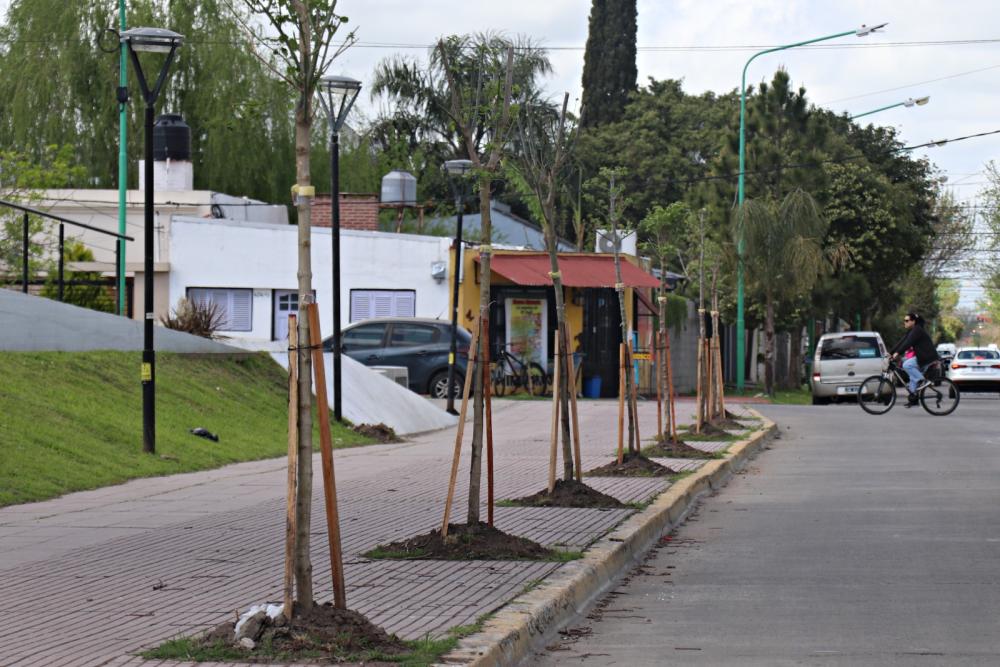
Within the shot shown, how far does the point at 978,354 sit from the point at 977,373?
1.34 metres

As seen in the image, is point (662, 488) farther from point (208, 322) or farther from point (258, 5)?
point (208, 322)

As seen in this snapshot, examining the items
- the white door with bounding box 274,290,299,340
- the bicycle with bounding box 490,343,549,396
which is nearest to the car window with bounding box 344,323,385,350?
the bicycle with bounding box 490,343,549,396

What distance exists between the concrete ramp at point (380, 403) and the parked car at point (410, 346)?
572 centimetres

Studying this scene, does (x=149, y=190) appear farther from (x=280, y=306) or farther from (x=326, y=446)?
(x=280, y=306)

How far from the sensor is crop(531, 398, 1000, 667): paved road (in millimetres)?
6910

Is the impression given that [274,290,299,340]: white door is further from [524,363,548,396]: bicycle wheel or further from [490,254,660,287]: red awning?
[524,363,548,396]: bicycle wheel

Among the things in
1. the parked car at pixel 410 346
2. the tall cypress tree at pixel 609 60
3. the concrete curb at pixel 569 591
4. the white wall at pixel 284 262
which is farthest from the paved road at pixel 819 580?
the tall cypress tree at pixel 609 60

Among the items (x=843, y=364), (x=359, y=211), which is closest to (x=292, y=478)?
(x=843, y=364)

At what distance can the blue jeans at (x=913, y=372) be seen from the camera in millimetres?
27938

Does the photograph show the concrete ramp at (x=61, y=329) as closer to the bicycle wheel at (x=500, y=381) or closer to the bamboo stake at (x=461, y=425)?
the bamboo stake at (x=461, y=425)

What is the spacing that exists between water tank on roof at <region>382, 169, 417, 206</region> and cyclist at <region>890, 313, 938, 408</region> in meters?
18.0

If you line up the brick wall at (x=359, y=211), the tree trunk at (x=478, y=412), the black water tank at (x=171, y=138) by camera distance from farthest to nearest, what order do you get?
the brick wall at (x=359, y=211) < the black water tank at (x=171, y=138) < the tree trunk at (x=478, y=412)

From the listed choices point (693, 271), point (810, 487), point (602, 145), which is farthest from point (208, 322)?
point (602, 145)

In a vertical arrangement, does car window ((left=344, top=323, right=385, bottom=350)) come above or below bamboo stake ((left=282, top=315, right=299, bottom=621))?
above
